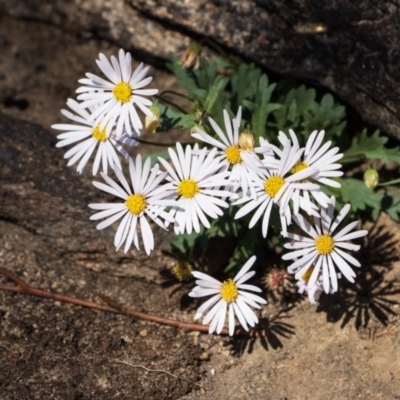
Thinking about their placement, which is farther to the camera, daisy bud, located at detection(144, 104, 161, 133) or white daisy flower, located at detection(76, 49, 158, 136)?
daisy bud, located at detection(144, 104, 161, 133)

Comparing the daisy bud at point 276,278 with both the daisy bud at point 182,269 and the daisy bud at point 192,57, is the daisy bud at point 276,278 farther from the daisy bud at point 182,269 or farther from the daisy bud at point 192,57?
the daisy bud at point 192,57

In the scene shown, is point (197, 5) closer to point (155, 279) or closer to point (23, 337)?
point (155, 279)

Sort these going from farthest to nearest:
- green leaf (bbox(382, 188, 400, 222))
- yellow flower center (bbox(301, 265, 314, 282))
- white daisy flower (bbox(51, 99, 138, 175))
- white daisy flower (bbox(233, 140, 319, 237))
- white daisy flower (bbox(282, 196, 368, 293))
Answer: green leaf (bbox(382, 188, 400, 222)), white daisy flower (bbox(51, 99, 138, 175)), yellow flower center (bbox(301, 265, 314, 282)), white daisy flower (bbox(282, 196, 368, 293)), white daisy flower (bbox(233, 140, 319, 237))

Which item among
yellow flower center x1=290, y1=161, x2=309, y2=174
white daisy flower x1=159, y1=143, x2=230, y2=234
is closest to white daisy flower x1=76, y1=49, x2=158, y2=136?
white daisy flower x1=159, y1=143, x2=230, y2=234

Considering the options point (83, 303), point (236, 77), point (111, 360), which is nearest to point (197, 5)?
point (236, 77)

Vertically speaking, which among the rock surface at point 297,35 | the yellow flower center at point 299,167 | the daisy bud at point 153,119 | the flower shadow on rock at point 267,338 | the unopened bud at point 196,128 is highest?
the rock surface at point 297,35

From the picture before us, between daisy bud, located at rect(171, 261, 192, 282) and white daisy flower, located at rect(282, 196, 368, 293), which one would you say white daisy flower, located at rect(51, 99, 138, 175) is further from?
white daisy flower, located at rect(282, 196, 368, 293)

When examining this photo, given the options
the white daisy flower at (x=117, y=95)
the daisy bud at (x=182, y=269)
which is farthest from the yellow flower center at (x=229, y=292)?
the white daisy flower at (x=117, y=95)
